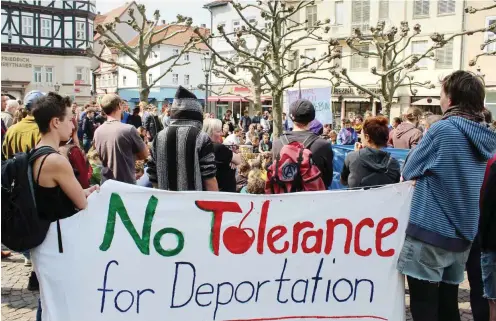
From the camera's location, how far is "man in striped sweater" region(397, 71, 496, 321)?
2.94 meters

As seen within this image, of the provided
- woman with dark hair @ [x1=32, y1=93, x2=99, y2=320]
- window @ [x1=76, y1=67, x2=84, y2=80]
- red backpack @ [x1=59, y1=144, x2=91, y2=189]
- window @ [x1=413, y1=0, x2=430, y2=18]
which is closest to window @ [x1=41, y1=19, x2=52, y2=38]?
window @ [x1=76, y1=67, x2=84, y2=80]

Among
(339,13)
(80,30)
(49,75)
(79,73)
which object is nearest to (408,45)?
(339,13)

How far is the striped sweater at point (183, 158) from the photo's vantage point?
375 cm

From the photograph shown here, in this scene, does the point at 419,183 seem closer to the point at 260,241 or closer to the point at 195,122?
the point at 260,241

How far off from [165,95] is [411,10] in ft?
95.6

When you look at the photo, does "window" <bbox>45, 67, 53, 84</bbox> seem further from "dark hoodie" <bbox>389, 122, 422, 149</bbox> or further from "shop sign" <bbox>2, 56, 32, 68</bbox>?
"dark hoodie" <bbox>389, 122, 422, 149</bbox>

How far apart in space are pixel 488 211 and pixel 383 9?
34226mm

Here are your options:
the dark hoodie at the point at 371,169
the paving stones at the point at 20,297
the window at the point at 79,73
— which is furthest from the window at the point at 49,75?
the dark hoodie at the point at 371,169

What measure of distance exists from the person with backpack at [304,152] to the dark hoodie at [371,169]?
0.19 m

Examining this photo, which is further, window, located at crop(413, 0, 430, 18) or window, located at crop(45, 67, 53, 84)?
window, located at crop(45, 67, 53, 84)

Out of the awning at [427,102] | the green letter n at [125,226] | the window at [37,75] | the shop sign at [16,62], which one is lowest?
the green letter n at [125,226]

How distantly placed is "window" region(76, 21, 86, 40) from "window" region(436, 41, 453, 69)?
114 feet

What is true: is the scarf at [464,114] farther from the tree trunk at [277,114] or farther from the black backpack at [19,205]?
the tree trunk at [277,114]

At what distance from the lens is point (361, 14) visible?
36.2 meters
